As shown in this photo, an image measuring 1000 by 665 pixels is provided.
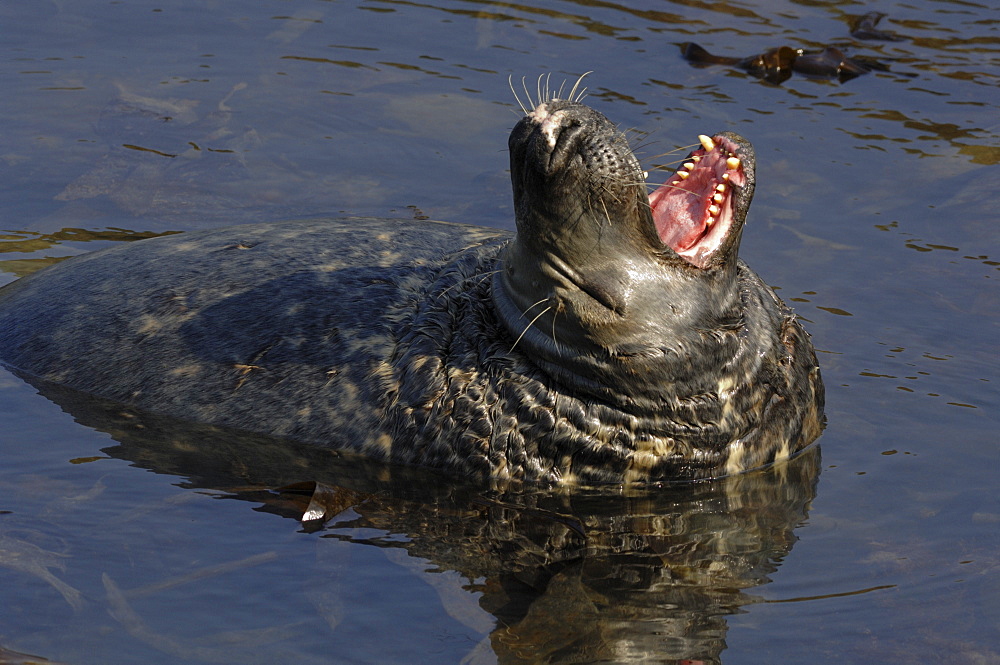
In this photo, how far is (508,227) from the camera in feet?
24.8

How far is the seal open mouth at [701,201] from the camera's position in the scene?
16.8 feet

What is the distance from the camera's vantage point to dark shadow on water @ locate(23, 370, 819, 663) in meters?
4.34

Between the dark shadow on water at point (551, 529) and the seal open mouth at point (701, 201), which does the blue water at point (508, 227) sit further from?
the seal open mouth at point (701, 201)

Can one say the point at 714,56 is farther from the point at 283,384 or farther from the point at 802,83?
the point at 283,384

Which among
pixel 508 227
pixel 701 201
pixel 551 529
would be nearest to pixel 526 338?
pixel 551 529

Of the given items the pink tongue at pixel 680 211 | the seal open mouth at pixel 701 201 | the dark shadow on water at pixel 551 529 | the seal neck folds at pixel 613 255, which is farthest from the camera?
the pink tongue at pixel 680 211

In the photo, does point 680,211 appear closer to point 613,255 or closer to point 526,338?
point 613,255

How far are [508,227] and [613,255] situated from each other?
2.71 meters

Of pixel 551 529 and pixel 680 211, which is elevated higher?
pixel 680 211

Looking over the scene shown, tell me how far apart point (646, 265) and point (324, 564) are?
1640 millimetres

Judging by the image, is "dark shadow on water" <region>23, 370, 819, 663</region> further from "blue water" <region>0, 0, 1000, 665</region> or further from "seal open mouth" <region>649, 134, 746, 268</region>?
"seal open mouth" <region>649, 134, 746, 268</region>

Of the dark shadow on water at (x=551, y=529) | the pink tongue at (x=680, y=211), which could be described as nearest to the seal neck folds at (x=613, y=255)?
the pink tongue at (x=680, y=211)

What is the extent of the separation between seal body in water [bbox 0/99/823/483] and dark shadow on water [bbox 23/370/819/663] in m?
0.09

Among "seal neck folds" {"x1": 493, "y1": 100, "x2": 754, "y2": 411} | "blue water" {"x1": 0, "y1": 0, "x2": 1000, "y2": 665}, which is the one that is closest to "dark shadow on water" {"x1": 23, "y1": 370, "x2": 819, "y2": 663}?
"blue water" {"x1": 0, "y1": 0, "x2": 1000, "y2": 665}
